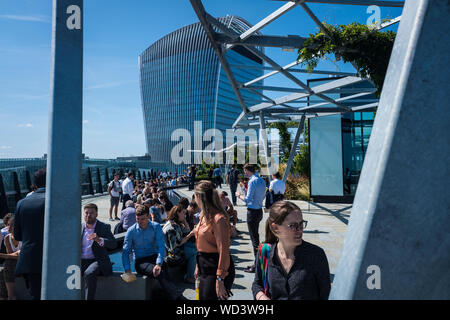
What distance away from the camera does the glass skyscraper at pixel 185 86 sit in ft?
353

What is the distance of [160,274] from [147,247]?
433 mm

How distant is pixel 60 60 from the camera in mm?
1765

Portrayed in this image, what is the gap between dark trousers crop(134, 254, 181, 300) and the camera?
4207mm

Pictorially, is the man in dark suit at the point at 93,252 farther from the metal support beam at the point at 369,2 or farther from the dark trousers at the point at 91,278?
the metal support beam at the point at 369,2

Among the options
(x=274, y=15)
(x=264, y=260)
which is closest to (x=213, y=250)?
(x=264, y=260)

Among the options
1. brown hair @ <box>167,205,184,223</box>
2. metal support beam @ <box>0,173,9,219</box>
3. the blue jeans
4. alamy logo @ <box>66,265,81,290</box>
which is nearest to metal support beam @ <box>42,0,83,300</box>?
alamy logo @ <box>66,265,81,290</box>

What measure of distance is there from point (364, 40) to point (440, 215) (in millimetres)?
6460

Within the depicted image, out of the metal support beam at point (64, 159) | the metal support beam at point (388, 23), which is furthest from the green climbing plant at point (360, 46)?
the metal support beam at point (64, 159)

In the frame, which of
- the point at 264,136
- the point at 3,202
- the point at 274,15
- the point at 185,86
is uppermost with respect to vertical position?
the point at 185,86

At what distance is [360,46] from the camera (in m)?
6.59

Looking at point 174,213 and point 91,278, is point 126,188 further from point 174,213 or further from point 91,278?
point 91,278

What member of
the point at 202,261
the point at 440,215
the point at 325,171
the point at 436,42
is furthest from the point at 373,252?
the point at 325,171

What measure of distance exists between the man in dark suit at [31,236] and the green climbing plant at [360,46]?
6306mm

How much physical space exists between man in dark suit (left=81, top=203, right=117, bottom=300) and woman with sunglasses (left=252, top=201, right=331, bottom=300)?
2.70 meters
